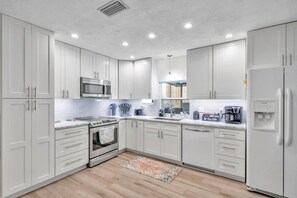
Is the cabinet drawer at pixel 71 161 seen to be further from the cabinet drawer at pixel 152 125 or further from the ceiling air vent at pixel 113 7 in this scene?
the ceiling air vent at pixel 113 7

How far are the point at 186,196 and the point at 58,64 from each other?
322 cm

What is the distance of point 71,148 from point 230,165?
292 cm

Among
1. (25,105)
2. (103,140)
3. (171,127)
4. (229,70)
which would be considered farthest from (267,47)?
(25,105)

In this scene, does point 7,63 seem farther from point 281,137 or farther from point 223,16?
point 281,137

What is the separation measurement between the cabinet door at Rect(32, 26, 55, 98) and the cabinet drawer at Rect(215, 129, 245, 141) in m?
3.04

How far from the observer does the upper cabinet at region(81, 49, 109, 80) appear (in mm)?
3312

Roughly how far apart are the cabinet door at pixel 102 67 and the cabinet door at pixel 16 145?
1756mm

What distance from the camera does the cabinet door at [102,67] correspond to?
3.65 m

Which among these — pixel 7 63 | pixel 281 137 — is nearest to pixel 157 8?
pixel 7 63

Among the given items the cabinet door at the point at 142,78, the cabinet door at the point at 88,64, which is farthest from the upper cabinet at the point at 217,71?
the cabinet door at the point at 88,64

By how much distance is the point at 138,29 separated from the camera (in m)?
2.40

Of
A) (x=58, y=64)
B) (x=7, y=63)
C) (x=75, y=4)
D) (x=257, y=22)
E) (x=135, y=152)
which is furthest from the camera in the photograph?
(x=135, y=152)

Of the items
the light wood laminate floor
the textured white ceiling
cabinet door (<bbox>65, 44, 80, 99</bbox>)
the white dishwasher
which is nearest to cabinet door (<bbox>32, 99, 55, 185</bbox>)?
the light wood laminate floor

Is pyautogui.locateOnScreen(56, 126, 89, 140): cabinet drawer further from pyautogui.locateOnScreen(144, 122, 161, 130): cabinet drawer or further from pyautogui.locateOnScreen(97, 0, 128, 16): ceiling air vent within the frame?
pyautogui.locateOnScreen(97, 0, 128, 16): ceiling air vent
